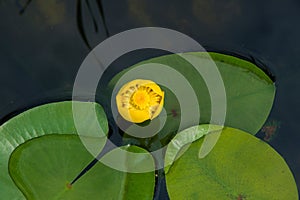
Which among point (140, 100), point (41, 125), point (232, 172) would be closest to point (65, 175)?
point (41, 125)

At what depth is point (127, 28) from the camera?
1701 mm

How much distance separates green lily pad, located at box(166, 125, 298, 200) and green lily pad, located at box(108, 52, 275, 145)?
2.3 inches

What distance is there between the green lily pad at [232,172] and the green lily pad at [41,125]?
10.3 inches

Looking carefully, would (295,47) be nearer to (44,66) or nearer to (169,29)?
(169,29)

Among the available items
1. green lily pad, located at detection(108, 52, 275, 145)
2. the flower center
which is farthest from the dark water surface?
the flower center

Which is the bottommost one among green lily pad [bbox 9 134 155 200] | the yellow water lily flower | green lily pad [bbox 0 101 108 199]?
green lily pad [bbox 9 134 155 200]

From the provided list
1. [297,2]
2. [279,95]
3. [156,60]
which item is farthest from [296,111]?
[156,60]

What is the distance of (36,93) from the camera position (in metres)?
1.65

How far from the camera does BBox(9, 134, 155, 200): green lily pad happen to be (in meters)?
1.50

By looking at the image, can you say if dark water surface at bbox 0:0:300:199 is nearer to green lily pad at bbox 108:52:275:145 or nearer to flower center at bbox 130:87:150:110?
green lily pad at bbox 108:52:275:145

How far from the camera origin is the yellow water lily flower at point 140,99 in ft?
4.88

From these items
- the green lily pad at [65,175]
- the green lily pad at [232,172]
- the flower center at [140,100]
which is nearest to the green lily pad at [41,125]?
the green lily pad at [65,175]

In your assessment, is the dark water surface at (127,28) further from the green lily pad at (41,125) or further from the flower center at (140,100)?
the flower center at (140,100)

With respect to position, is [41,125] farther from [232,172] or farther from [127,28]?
[232,172]
